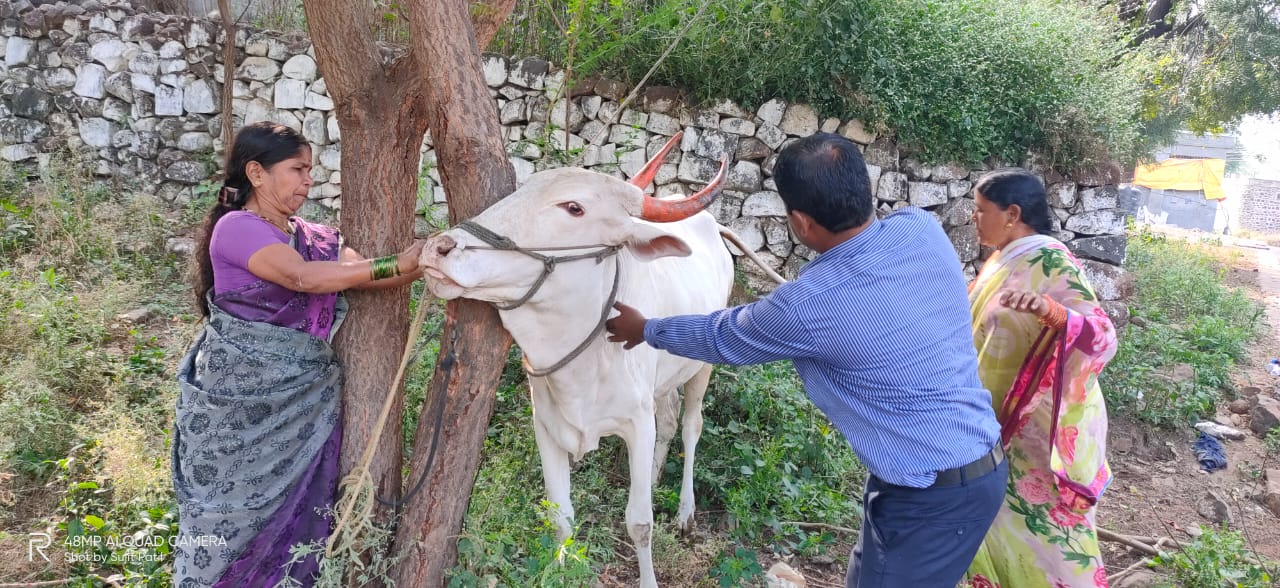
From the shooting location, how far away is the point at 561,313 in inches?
95.7

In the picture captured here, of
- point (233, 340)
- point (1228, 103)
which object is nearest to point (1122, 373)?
point (233, 340)

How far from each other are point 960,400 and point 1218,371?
6.18 metres

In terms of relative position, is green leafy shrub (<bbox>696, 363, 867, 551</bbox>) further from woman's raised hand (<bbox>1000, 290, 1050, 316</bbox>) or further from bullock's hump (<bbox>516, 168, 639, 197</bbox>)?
bullock's hump (<bbox>516, 168, 639, 197</bbox>)

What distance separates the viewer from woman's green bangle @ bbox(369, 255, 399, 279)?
2.28m

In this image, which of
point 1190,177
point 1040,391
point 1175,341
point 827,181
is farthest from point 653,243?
point 1190,177

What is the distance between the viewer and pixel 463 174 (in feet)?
7.69

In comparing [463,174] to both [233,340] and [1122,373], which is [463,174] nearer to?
[233,340]

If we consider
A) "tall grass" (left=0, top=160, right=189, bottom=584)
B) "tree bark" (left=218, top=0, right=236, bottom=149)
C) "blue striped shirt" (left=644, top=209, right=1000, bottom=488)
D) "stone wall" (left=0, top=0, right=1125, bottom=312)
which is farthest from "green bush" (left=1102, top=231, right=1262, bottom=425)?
"tree bark" (left=218, top=0, right=236, bottom=149)

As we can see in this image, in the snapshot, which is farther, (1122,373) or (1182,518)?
(1122,373)

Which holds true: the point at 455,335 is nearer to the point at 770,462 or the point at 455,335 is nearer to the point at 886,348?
Result: the point at 886,348

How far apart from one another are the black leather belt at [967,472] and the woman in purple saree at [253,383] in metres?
1.55

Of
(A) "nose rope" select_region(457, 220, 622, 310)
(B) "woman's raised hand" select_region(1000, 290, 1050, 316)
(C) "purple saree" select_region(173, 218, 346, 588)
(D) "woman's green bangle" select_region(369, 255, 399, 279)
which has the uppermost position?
(A) "nose rope" select_region(457, 220, 622, 310)

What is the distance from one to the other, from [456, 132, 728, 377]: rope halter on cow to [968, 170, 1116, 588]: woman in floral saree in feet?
3.34

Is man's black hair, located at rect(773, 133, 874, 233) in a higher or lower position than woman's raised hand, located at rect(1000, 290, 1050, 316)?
higher
